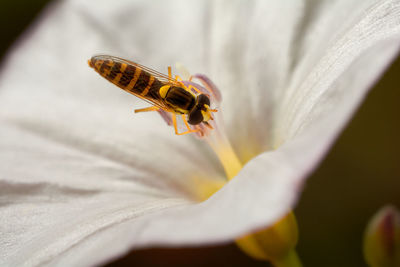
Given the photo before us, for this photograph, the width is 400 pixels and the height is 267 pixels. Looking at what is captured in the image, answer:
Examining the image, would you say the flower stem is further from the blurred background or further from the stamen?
the blurred background

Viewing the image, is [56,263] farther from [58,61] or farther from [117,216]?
[58,61]

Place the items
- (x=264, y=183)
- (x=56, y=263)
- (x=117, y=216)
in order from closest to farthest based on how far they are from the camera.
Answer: (x=264, y=183), (x=56, y=263), (x=117, y=216)

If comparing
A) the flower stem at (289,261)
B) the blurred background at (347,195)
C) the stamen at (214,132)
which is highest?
the stamen at (214,132)

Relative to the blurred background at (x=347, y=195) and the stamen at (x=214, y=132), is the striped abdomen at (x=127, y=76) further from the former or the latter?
the blurred background at (x=347, y=195)

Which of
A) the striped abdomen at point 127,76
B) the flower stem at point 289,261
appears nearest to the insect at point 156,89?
the striped abdomen at point 127,76

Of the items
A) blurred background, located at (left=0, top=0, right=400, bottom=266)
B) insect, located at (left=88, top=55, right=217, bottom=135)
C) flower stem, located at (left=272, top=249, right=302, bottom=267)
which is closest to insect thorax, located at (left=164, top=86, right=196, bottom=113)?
insect, located at (left=88, top=55, right=217, bottom=135)

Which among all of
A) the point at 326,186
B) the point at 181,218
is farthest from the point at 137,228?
the point at 326,186
